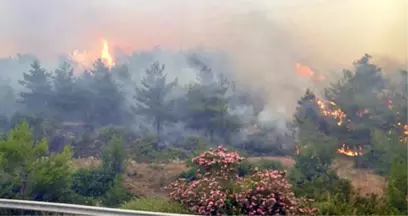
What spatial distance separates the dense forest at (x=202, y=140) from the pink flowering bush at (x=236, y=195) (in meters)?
0.02

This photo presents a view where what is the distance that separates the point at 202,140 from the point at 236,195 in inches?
621

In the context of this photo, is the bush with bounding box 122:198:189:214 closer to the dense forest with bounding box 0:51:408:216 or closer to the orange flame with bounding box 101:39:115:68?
the dense forest with bounding box 0:51:408:216

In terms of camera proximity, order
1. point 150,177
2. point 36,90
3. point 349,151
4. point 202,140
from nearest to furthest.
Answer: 1. point 150,177
2. point 349,151
3. point 202,140
4. point 36,90

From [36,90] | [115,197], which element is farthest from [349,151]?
[36,90]

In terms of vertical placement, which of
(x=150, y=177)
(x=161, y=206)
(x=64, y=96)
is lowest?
(x=161, y=206)

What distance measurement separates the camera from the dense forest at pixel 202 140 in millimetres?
10211

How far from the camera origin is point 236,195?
9.55 metres

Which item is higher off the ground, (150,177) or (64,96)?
(64,96)

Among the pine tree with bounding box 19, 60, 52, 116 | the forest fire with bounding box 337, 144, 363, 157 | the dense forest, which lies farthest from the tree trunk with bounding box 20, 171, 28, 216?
the pine tree with bounding box 19, 60, 52, 116

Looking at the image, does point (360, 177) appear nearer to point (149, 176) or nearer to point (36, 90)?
point (149, 176)

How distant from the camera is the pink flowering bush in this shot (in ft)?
31.0

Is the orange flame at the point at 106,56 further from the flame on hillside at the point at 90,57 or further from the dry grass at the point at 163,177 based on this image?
the dry grass at the point at 163,177

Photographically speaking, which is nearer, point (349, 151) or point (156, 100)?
point (349, 151)

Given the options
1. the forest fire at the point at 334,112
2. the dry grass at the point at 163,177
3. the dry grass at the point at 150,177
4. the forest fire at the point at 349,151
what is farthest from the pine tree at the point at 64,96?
the forest fire at the point at 349,151
